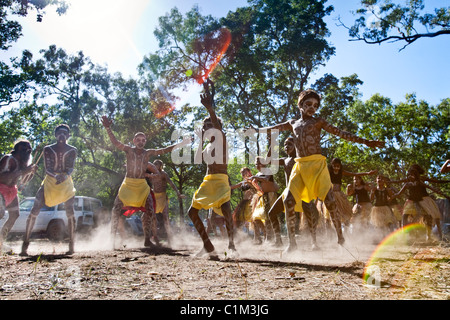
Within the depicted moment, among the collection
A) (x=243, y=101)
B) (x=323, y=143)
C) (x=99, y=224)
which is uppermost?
(x=243, y=101)

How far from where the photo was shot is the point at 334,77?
67.3ft

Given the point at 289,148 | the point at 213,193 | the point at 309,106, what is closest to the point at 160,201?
the point at 289,148

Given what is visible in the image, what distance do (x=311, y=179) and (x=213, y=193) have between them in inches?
58.3

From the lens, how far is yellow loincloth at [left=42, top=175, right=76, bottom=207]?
608 centimetres

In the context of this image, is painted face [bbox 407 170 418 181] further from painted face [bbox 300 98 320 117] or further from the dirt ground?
the dirt ground

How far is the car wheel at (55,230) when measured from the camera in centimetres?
1180

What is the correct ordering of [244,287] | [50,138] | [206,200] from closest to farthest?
[244,287], [206,200], [50,138]

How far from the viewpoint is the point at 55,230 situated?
11883mm

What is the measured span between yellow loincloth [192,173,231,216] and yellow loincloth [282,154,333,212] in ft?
3.32

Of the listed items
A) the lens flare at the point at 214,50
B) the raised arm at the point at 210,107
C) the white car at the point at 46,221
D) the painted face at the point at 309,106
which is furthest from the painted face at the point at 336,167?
the lens flare at the point at 214,50

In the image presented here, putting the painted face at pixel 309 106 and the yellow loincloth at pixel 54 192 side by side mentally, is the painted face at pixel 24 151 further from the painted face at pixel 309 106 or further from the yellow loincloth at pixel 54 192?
the painted face at pixel 309 106
